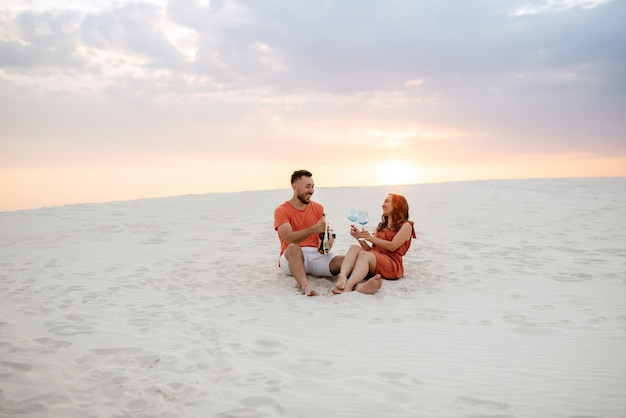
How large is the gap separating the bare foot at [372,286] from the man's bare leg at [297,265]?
0.57 metres

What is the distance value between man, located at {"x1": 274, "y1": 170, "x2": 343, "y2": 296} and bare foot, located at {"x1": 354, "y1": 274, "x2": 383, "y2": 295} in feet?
1.92

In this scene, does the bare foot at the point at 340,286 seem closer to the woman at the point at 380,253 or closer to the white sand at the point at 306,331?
the woman at the point at 380,253

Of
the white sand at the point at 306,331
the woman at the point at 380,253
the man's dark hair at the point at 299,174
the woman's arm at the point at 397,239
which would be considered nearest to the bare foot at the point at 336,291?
the woman at the point at 380,253

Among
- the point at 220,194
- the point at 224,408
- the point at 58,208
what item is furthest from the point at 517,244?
the point at 58,208

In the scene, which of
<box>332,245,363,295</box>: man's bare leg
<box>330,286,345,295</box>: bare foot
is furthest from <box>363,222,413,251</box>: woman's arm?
<box>330,286,345,295</box>: bare foot

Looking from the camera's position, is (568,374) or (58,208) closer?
(568,374)

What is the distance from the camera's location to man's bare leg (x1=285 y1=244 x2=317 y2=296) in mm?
5871

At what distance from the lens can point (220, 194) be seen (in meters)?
17.7

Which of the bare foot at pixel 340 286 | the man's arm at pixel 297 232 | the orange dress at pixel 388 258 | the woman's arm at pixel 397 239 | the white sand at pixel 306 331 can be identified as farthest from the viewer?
the orange dress at pixel 388 258

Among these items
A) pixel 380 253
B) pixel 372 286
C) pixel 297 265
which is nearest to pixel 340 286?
pixel 372 286

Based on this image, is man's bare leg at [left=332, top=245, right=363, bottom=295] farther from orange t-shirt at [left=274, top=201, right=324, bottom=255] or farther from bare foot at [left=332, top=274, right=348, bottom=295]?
orange t-shirt at [left=274, top=201, right=324, bottom=255]

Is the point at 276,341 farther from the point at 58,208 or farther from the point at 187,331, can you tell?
the point at 58,208

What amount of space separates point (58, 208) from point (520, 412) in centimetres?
1480

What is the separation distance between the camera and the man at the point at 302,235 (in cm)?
585
